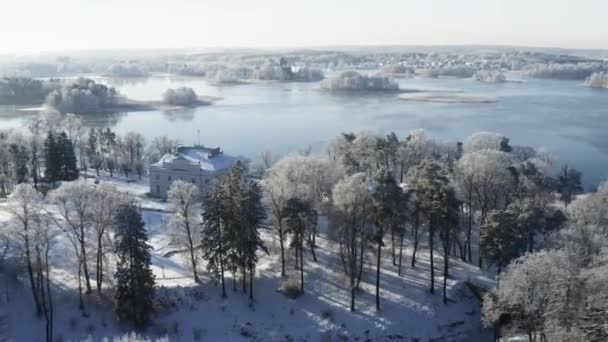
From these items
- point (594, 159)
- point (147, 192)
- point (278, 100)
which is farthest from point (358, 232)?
point (278, 100)

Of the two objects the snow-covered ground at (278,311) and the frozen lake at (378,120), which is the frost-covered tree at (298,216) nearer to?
the snow-covered ground at (278,311)

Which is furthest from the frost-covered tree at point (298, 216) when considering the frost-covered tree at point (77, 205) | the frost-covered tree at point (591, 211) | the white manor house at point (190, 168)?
the white manor house at point (190, 168)

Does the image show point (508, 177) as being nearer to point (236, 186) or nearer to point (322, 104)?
point (236, 186)

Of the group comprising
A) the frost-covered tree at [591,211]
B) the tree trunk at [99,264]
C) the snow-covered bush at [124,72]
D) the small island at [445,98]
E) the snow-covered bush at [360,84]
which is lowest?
the tree trunk at [99,264]

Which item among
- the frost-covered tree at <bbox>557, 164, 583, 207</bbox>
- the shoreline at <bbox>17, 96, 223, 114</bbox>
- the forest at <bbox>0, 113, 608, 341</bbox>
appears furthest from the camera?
the shoreline at <bbox>17, 96, 223, 114</bbox>

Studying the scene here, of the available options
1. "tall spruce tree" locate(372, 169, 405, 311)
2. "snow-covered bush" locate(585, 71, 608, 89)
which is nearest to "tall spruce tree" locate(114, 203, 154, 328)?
"tall spruce tree" locate(372, 169, 405, 311)

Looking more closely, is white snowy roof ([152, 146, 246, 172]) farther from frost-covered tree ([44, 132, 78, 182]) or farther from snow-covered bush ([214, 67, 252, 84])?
snow-covered bush ([214, 67, 252, 84])

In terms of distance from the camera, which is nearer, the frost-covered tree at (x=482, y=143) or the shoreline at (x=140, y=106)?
the frost-covered tree at (x=482, y=143)

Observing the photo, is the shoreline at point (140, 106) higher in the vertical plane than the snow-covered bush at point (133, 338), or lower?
higher
